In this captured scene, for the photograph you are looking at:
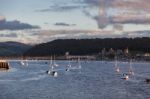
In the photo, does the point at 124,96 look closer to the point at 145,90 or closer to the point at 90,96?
the point at 90,96

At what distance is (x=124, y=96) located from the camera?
9288cm

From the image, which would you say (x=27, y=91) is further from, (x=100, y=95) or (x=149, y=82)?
(x=149, y=82)

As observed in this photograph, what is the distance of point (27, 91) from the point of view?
99.5 m

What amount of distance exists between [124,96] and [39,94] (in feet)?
50.0

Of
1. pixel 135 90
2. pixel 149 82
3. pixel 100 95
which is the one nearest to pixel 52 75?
pixel 149 82

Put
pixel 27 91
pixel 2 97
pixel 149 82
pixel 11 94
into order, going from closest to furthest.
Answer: pixel 2 97, pixel 11 94, pixel 27 91, pixel 149 82

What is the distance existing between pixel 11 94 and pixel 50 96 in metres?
7.61

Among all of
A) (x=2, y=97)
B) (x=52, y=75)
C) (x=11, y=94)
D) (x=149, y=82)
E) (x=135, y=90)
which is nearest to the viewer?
(x=2, y=97)

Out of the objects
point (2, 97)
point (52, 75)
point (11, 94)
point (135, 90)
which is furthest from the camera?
point (52, 75)

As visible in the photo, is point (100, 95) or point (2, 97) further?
point (100, 95)

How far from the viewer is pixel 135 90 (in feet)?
352

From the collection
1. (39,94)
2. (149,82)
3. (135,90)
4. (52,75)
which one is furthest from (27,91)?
(52,75)

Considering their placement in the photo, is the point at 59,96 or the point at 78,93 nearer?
the point at 59,96

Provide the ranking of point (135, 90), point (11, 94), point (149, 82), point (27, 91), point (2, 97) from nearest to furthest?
point (2, 97)
point (11, 94)
point (27, 91)
point (135, 90)
point (149, 82)
